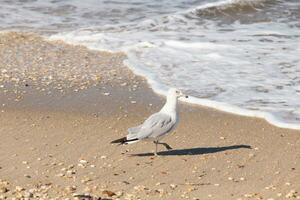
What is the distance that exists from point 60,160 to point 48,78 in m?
3.30

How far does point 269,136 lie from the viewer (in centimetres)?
723

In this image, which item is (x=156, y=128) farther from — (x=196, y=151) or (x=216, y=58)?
(x=216, y=58)

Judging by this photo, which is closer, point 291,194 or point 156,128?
point 291,194

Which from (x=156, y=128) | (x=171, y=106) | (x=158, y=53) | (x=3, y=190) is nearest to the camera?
(x=3, y=190)

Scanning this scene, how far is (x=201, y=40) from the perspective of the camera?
41.4 feet

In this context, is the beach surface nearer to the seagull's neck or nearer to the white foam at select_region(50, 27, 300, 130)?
the white foam at select_region(50, 27, 300, 130)

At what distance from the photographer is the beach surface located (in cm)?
564

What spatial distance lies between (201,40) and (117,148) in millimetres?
6178

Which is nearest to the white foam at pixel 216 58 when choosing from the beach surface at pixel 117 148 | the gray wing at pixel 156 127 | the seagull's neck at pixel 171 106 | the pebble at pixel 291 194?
the beach surface at pixel 117 148

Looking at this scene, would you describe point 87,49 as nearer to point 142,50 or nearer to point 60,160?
point 142,50

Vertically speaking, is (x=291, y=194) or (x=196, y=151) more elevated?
(x=291, y=194)

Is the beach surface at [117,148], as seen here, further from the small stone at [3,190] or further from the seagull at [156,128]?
the seagull at [156,128]

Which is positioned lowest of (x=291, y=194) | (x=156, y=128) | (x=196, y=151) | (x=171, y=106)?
(x=196, y=151)

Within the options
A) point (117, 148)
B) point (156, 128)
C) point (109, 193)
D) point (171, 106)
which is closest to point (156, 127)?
point (156, 128)
